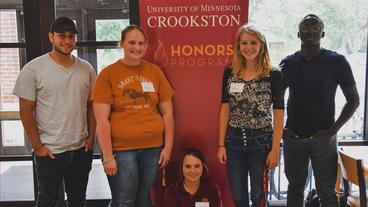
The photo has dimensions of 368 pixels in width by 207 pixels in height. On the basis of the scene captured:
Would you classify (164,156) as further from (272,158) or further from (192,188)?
(272,158)

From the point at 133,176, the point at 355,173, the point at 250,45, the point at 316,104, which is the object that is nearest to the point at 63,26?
the point at 133,176

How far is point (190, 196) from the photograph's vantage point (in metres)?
2.21

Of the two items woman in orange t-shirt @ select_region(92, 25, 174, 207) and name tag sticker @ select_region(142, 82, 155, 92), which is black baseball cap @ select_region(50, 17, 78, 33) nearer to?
woman in orange t-shirt @ select_region(92, 25, 174, 207)

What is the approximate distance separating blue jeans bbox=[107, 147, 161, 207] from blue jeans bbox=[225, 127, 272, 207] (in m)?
0.41

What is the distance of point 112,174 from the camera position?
1968 mm

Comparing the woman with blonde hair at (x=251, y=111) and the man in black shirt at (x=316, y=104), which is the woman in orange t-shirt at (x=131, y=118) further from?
the man in black shirt at (x=316, y=104)

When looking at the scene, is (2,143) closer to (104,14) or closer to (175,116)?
(104,14)

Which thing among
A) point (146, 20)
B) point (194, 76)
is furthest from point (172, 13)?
point (194, 76)

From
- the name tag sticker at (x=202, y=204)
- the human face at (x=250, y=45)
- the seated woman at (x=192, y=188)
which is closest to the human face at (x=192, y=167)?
the seated woman at (x=192, y=188)

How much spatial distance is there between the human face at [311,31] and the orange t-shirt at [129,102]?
0.87 m

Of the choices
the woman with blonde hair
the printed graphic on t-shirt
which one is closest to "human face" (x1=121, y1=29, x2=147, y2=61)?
the printed graphic on t-shirt

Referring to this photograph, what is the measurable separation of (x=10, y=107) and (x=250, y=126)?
1814 mm

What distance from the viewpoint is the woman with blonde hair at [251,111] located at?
194 cm

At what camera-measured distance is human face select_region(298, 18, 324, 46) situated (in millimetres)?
2033
